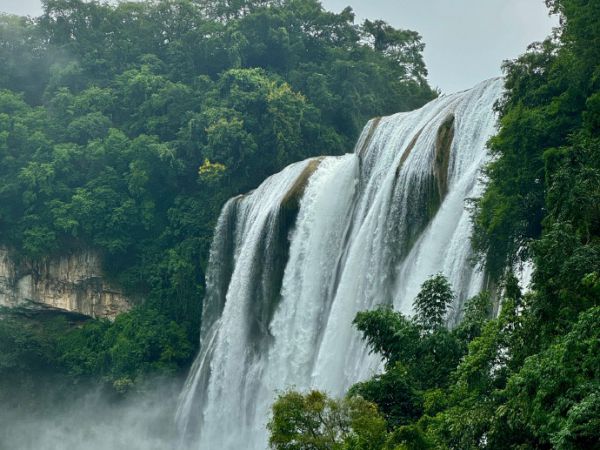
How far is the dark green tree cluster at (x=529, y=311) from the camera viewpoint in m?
12.7

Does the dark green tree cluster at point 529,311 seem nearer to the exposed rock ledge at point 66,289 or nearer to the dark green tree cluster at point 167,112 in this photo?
the dark green tree cluster at point 167,112

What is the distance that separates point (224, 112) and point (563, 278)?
27.4 m

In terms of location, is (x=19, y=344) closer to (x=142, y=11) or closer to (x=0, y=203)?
(x=0, y=203)

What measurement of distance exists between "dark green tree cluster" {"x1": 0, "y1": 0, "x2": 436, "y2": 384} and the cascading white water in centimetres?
343

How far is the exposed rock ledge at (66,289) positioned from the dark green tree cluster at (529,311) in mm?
21693

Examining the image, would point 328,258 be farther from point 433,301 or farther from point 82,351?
point 82,351

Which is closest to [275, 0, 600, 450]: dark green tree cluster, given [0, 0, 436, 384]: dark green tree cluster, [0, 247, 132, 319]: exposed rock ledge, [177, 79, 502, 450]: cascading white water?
[177, 79, 502, 450]: cascading white water

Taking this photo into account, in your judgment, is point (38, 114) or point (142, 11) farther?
point (142, 11)

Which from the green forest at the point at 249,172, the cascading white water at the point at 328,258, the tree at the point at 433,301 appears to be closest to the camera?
the green forest at the point at 249,172

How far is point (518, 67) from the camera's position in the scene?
22.2 metres

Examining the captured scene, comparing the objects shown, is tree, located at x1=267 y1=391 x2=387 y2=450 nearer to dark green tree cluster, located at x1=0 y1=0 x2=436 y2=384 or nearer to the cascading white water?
the cascading white water

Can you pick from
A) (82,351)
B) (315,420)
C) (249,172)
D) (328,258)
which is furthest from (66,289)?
(315,420)

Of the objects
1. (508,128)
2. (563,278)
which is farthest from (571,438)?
(508,128)

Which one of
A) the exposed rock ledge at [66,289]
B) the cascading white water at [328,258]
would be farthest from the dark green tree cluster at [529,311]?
the exposed rock ledge at [66,289]
